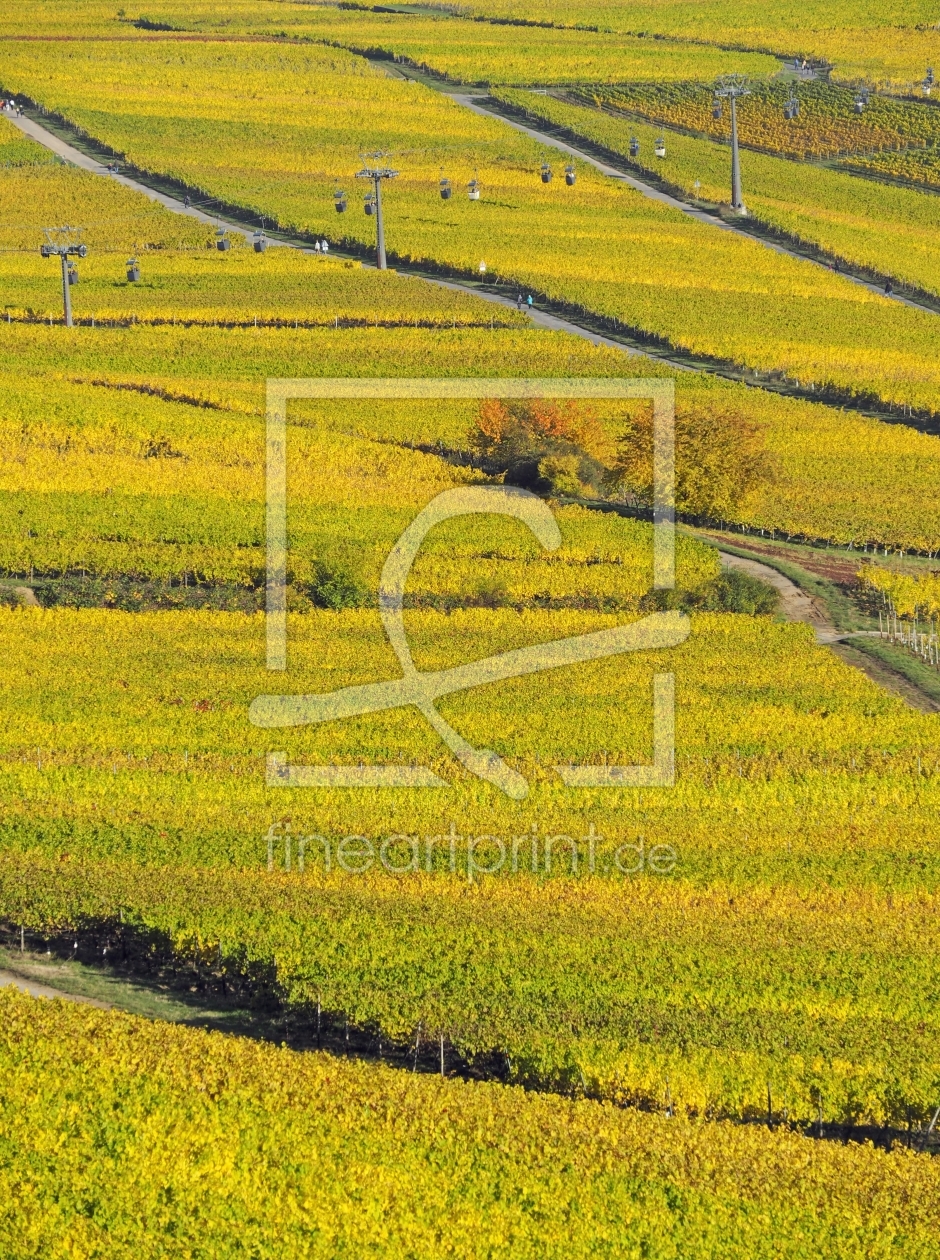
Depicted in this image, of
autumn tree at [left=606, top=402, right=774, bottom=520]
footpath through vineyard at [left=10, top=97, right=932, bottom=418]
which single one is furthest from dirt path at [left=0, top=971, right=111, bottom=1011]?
footpath through vineyard at [left=10, top=97, right=932, bottom=418]

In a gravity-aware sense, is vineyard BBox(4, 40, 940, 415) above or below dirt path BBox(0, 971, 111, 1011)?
above

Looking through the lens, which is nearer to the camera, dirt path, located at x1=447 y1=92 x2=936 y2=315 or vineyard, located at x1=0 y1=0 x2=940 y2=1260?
vineyard, located at x1=0 y1=0 x2=940 y2=1260

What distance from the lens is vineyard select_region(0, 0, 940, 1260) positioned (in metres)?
37.9

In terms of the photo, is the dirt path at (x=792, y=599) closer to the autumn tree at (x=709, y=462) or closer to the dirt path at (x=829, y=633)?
the dirt path at (x=829, y=633)

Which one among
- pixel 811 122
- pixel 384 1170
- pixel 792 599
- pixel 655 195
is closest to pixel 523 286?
pixel 655 195

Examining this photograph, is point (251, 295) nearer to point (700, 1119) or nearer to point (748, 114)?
point (748, 114)

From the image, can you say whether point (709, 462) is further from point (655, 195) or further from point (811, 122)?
point (811, 122)

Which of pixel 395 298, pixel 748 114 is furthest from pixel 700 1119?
pixel 748 114

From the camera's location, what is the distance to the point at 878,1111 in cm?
4128

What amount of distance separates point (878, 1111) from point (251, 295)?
9720 cm

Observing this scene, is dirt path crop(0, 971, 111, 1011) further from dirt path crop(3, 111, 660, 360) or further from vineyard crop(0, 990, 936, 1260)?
dirt path crop(3, 111, 660, 360)

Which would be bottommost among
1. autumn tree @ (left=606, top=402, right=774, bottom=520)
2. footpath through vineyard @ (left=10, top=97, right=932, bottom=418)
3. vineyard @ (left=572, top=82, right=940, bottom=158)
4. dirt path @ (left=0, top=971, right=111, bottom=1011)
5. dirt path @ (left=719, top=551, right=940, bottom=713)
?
dirt path @ (left=0, top=971, right=111, bottom=1011)

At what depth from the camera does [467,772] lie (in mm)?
59375

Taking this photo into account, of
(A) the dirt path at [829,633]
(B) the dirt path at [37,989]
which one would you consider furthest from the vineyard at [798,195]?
(B) the dirt path at [37,989]
